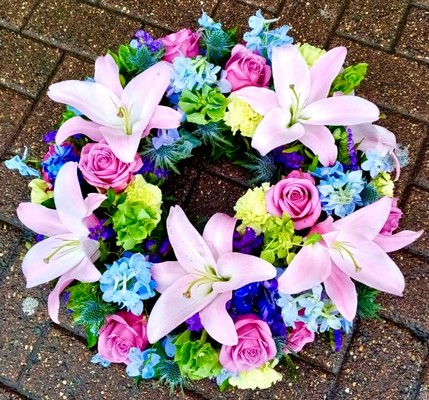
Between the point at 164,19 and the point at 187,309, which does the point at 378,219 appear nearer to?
the point at 187,309

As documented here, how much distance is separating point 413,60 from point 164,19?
0.72 m

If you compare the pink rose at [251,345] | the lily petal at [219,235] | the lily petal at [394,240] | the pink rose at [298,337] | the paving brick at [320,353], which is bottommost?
the paving brick at [320,353]

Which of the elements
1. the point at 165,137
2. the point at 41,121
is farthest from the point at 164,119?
the point at 41,121

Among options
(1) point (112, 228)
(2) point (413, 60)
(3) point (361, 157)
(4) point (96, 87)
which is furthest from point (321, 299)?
(2) point (413, 60)

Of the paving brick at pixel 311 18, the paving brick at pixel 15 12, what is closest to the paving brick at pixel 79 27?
the paving brick at pixel 15 12

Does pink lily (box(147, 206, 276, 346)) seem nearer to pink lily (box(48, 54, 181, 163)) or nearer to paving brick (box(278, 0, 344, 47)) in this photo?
pink lily (box(48, 54, 181, 163))

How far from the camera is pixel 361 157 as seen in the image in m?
1.36

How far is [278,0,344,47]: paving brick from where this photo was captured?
1.76 meters

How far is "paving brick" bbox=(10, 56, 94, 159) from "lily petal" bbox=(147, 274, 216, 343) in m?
0.69

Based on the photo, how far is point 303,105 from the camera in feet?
4.22

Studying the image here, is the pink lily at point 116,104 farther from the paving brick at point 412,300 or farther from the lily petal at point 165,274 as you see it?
the paving brick at point 412,300

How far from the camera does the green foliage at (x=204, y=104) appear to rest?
4.22 feet

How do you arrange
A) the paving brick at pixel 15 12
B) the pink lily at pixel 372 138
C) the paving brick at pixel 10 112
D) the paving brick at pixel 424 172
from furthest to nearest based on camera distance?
the paving brick at pixel 15 12, the paving brick at pixel 10 112, the paving brick at pixel 424 172, the pink lily at pixel 372 138

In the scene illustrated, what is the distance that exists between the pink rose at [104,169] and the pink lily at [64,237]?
2.1 inches
